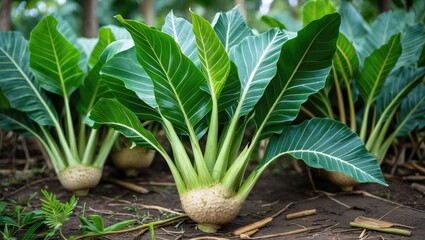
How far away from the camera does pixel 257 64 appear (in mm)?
1748

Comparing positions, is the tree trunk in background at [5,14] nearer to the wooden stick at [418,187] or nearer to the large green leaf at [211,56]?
the large green leaf at [211,56]

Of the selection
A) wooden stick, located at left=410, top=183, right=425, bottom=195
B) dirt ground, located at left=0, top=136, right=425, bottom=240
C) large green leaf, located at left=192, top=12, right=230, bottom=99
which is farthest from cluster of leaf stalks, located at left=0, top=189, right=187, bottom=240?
wooden stick, located at left=410, top=183, right=425, bottom=195

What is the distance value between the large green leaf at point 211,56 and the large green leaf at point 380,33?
1272 millimetres

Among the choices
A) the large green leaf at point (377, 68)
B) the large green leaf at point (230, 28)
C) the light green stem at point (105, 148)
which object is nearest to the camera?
the large green leaf at point (230, 28)

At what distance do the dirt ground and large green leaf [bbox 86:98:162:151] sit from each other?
1.31 ft

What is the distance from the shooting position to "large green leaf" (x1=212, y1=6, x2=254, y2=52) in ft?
6.44

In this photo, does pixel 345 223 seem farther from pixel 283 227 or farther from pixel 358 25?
pixel 358 25

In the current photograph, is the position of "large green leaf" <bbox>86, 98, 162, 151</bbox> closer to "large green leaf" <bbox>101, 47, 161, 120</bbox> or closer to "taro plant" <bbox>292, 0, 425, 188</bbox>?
"large green leaf" <bbox>101, 47, 161, 120</bbox>

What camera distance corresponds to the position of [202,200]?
1.60 m

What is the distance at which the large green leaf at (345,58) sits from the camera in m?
2.13

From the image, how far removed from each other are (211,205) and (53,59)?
1.23 m

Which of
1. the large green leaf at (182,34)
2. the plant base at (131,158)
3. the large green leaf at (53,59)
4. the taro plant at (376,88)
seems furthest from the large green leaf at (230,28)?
the plant base at (131,158)

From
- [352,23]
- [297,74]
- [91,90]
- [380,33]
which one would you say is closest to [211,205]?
[297,74]

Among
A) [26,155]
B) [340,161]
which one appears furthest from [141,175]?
[340,161]
